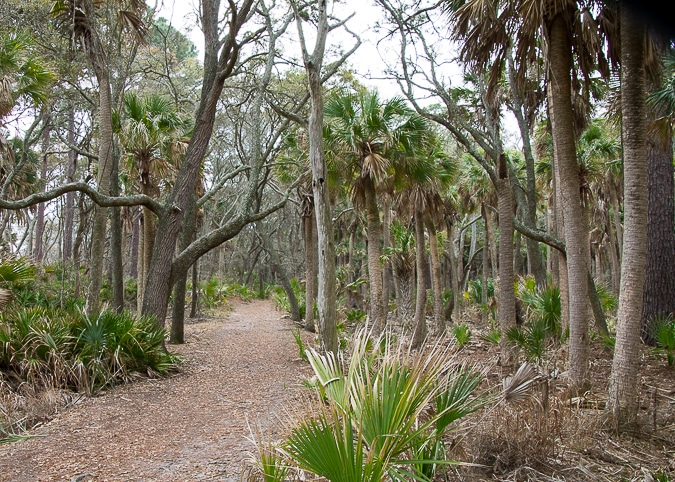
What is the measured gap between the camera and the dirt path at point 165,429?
18.0 ft

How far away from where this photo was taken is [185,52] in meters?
32.2

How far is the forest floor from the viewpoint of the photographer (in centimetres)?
516

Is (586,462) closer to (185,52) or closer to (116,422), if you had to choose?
(116,422)

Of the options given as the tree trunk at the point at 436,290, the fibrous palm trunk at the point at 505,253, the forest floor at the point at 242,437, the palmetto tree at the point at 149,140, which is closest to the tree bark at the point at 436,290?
the tree trunk at the point at 436,290

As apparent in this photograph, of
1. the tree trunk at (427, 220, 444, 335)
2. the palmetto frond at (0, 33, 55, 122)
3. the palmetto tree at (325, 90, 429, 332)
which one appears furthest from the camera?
the tree trunk at (427, 220, 444, 335)

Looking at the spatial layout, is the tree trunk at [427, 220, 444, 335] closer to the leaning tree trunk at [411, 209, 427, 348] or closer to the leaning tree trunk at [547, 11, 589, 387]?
the leaning tree trunk at [411, 209, 427, 348]

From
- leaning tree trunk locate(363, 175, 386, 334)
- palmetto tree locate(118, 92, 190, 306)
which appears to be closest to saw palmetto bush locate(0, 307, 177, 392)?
palmetto tree locate(118, 92, 190, 306)

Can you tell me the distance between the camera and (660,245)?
494 inches

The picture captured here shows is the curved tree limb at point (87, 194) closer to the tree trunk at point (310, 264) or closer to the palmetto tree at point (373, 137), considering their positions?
the palmetto tree at point (373, 137)

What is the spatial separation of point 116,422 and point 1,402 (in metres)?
1.62

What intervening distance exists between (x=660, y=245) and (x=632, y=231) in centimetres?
688

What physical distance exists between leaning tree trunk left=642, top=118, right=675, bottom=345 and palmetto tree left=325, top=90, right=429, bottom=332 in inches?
227

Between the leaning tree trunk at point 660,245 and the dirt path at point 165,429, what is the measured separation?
8251 millimetres

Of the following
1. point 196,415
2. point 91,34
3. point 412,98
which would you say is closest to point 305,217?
point 412,98
